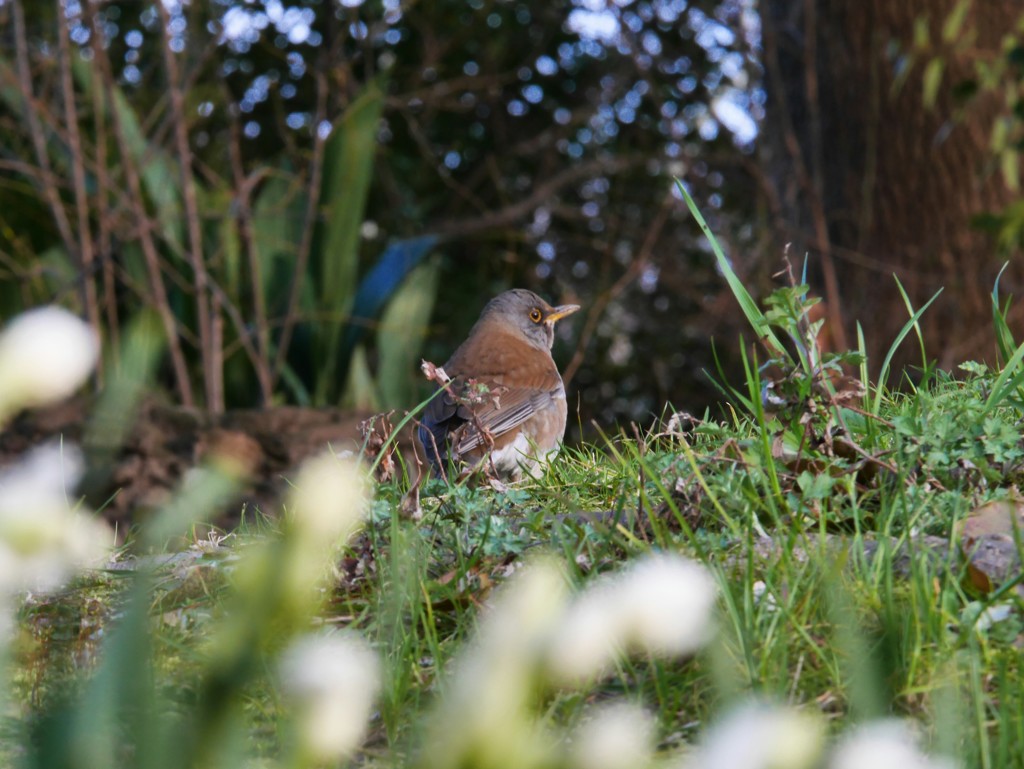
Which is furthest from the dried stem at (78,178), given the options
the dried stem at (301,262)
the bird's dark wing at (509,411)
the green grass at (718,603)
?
the green grass at (718,603)

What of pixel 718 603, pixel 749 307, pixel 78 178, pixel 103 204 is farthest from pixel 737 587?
pixel 103 204

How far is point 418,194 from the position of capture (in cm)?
1190

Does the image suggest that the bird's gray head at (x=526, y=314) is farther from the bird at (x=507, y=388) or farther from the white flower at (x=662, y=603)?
the white flower at (x=662, y=603)

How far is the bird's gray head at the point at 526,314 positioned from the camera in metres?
6.11

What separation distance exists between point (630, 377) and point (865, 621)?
9966 millimetres

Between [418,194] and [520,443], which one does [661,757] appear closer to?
[520,443]

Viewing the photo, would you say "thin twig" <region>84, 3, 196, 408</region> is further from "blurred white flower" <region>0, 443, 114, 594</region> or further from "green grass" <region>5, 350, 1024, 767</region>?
"blurred white flower" <region>0, 443, 114, 594</region>

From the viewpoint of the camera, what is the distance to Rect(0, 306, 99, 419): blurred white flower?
0.76 meters

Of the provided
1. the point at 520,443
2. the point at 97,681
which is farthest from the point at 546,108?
the point at 97,681

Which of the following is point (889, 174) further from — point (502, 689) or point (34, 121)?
point (502, 689)

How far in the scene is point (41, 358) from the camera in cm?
77

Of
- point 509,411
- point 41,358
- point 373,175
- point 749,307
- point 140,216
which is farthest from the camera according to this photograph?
point 373,175

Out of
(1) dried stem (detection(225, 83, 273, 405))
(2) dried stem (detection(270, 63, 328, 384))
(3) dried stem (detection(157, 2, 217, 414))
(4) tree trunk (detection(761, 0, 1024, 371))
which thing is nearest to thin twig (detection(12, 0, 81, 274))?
(3) dried stem (detection(157, 2, 217, 414))

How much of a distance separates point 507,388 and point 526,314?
1.74 meters
